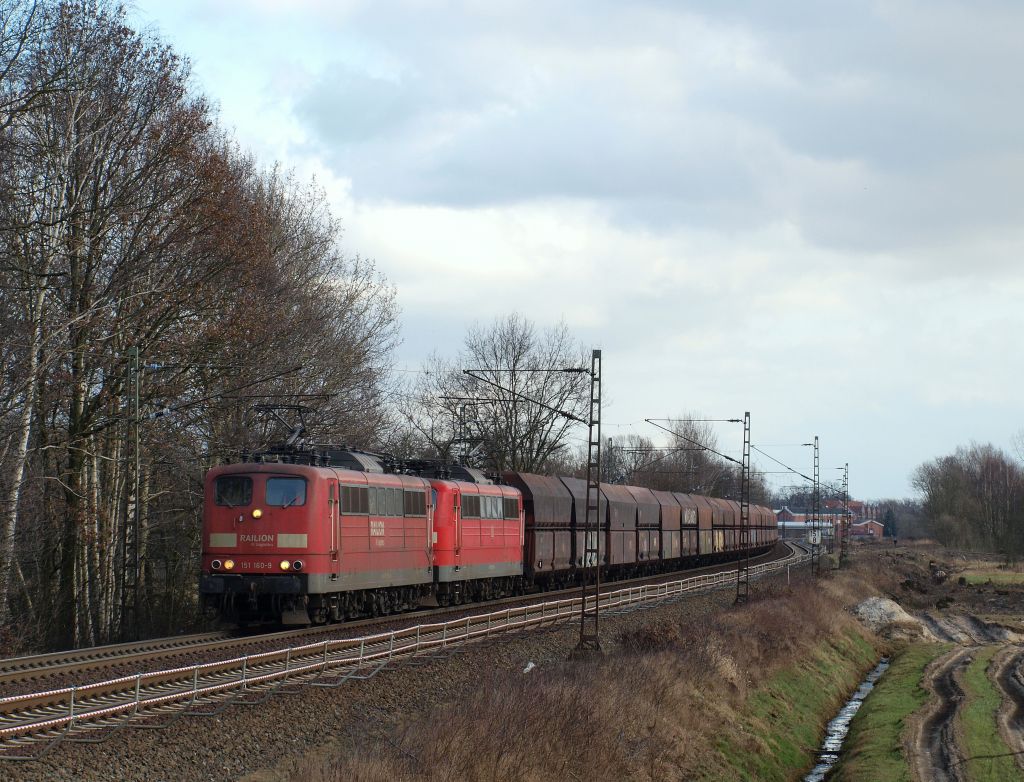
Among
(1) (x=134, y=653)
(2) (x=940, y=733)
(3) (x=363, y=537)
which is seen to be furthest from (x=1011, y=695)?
(1) (x=134, y=653)

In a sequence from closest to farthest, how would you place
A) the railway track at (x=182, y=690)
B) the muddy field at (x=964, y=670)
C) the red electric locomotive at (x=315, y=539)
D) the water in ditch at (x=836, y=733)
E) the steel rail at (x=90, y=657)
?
the railway track at (x=182, y=690)
the steel rail at (x=90, y=657)
the muddy field at (x=964, y=670)
the water in ditch at (x=836, y=733)
the red electric locomotive at (x=315, y=539)

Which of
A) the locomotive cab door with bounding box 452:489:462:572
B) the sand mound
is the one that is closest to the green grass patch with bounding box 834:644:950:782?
the sand mound

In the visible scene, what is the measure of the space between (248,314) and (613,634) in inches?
506

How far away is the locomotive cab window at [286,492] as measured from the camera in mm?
23516

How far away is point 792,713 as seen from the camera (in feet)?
82.1

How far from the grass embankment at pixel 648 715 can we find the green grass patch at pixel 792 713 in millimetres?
47

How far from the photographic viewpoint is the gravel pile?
440 inches

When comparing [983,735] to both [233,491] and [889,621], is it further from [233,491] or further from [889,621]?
[889,621]

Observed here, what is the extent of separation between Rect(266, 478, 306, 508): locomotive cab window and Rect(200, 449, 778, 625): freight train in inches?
0.8

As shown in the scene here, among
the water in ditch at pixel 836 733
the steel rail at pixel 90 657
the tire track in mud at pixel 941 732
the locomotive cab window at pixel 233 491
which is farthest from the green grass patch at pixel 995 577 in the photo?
the steel rail at pixel 90 657

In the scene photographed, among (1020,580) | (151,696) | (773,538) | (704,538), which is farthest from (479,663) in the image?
Result: (773,538)

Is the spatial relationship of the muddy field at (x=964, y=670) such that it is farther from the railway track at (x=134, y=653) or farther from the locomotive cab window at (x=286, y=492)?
the locomotive cab window at (x=286, y=492)

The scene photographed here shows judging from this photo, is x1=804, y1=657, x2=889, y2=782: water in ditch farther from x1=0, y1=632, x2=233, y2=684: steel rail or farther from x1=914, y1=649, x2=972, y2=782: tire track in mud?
x1=0, y1=632, x2=233, y2=684: steel rail

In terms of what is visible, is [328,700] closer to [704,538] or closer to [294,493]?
[294,493]
